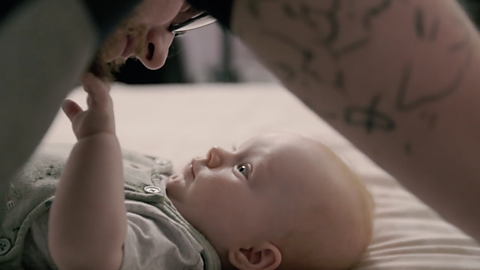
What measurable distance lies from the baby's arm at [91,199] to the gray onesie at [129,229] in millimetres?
56

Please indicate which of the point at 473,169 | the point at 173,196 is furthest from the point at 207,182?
the point at 473,169

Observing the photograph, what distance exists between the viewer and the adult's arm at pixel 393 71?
336 millimetres

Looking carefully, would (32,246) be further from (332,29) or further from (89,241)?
(332,29)

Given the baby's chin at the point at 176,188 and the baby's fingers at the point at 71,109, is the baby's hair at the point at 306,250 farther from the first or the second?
the baby's fingers at the point at 71,109

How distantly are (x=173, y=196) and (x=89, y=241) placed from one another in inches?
10.0

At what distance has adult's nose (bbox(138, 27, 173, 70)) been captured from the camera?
2.10 feet

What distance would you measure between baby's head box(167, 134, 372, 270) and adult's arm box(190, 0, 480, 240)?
42 cm

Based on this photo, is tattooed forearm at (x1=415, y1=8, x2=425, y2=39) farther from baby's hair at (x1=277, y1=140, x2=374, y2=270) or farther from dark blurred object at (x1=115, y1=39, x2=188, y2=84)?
dark blurred object at (x1=115, y1=39, x2=188, y2=84)

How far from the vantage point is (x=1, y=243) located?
706 mm

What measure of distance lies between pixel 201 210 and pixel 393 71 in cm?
53

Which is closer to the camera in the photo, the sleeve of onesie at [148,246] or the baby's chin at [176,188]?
the sleeve of onesie at [148,246]

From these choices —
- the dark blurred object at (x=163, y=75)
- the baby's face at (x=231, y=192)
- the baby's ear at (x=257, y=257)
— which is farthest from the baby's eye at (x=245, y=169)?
the dark blurred object at (x=163, y=75)

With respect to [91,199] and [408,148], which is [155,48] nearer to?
[91,199]

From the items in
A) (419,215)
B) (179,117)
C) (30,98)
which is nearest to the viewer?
(30,98)
